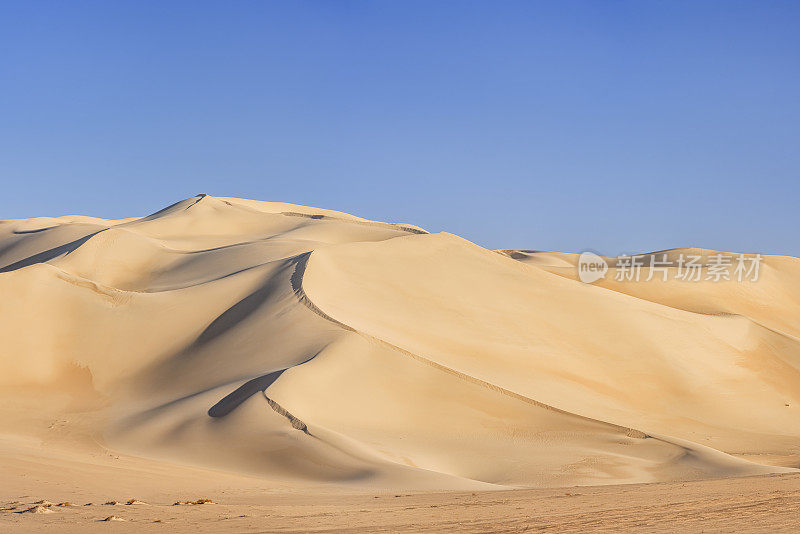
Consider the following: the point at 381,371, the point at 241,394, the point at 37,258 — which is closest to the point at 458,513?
Result: the point at 241,394

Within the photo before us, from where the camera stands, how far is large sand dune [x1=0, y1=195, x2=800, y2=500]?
1596 cm

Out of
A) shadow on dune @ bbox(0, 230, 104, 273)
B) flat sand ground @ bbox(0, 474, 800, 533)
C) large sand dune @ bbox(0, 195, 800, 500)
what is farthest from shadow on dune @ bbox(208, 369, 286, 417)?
shadow on dune @ bbox(0, 230, 104, 273)

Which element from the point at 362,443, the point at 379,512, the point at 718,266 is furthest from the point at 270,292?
the point at 718,266

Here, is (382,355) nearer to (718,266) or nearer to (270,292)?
(270,292)

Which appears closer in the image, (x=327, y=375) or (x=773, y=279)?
(x=327, y=375)

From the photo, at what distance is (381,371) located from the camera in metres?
19.6

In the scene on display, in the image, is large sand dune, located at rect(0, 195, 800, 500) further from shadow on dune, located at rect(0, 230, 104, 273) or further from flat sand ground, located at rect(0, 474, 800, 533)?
shadow on dune, located at rect(0, 230, 104, 273)

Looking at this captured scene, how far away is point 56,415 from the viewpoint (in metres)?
19.5

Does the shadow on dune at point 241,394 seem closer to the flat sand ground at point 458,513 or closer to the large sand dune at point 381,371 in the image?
the large sand dune at point 381,371

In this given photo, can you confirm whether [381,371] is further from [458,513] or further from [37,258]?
[37,258]

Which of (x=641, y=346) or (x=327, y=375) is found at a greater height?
(x=641, y=346)

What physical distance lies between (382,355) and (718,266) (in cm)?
3472

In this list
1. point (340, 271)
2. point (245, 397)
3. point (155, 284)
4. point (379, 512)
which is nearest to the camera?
point (379, 512)

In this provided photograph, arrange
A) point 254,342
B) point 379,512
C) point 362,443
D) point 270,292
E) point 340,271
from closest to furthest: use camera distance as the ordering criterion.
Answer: point 379,512 < point 362,443 < point 254,342 < point 270,292 < point 340,271
